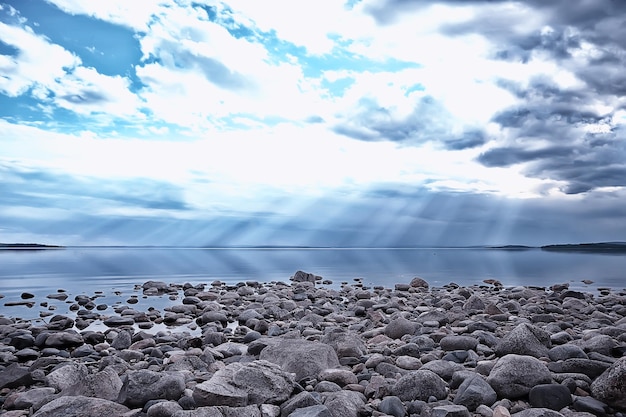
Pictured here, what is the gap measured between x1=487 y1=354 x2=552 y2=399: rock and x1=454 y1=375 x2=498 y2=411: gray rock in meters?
0.13

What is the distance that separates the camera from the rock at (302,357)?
602cm

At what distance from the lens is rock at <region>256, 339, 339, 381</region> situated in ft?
19.7

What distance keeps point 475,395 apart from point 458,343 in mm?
2378

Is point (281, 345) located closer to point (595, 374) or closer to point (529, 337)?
point (529, 337)

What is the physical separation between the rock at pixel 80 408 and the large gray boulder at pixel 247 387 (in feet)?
2.73

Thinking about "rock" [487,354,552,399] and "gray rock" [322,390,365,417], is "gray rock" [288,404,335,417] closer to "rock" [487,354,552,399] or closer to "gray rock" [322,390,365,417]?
"gray rock" [322,390,365,417]

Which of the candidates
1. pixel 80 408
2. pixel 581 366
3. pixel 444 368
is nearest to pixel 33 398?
pixel 80 408

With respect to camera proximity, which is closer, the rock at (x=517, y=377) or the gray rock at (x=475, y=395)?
the gray rock at (x=475, y=395)

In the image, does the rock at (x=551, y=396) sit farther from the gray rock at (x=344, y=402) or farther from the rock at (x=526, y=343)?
the gray rock at (x=344, y=402)

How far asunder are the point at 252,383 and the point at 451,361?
288 centimetres


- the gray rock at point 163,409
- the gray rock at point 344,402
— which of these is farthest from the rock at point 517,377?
the gray rock at point 163,409

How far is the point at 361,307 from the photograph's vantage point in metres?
12.2

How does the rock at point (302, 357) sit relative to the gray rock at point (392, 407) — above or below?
above

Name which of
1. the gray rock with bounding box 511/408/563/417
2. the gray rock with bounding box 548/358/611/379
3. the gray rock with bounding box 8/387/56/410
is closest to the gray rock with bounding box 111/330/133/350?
the gray rock with bounding box 8/387/56/410
